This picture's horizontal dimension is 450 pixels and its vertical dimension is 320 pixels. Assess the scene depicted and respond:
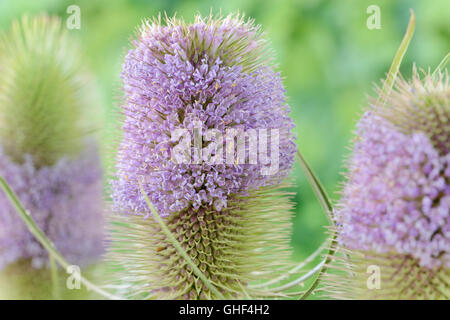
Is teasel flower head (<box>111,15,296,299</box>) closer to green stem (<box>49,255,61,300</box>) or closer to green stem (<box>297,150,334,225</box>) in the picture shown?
green stem (<box>297,150,334,225</box>)

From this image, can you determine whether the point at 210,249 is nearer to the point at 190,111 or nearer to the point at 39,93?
the point at 190,111

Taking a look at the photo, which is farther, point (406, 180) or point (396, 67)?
point (396, 67)

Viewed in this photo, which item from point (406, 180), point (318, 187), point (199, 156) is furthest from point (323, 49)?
point (406, 180)

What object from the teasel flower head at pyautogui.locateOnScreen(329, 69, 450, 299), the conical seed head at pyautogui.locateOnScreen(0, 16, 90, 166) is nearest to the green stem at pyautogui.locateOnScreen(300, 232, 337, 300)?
the teasel flower head at pyautogui.locateOnScreen(329, 69, 450, 299)

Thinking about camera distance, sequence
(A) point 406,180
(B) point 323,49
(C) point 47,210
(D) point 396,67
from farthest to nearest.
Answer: (B) point 323,49 → (C) point 47,210 → (D) point 396,67 → (A) point 406,180

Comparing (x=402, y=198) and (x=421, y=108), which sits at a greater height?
(x=421, y=108)

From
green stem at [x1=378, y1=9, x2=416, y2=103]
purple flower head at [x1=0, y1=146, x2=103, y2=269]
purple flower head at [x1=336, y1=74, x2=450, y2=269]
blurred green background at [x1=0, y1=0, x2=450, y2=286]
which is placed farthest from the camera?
blurred green background at [x1=0, y1=0, x2=450, y2=286]
